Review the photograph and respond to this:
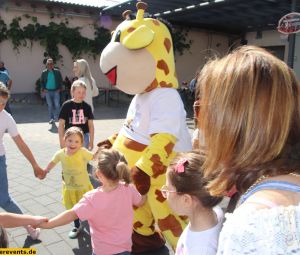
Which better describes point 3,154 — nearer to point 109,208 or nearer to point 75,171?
point 75,171

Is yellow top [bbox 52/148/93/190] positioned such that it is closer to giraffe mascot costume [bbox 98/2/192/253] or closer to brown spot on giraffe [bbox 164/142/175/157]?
giraffe mascot costume [bbox 98/2/192/253]

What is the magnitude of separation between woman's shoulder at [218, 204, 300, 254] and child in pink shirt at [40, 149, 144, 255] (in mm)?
1554

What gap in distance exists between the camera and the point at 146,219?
2979mm

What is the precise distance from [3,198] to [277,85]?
304 centimetres

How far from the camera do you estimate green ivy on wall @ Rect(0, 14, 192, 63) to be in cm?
1299

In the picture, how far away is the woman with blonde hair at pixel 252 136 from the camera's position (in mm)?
819

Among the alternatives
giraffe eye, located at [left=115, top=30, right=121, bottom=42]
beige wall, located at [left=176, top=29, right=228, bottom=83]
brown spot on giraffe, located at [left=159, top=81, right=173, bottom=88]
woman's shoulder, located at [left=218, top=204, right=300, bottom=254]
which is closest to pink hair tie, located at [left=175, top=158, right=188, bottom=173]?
woman's shoulder, located at [left=218, top=204, right=300, bottom=254]

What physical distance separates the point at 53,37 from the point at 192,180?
1334cm

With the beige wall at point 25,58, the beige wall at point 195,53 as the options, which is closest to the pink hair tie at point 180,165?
the beige wall at point 25,58

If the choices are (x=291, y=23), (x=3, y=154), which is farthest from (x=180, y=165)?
(x=291, y=23)

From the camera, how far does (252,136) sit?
0.91 metres

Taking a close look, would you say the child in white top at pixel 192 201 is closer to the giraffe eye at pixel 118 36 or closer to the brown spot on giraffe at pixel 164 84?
the brown spot on giraffe at pixel 164 84

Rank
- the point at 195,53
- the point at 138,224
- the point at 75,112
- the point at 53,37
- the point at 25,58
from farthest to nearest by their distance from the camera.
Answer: the point at 195,53
the point at 53,37
the point at 25,58
the point at 75,112
the point at 138,224

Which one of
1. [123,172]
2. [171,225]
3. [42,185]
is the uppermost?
[123,172]
